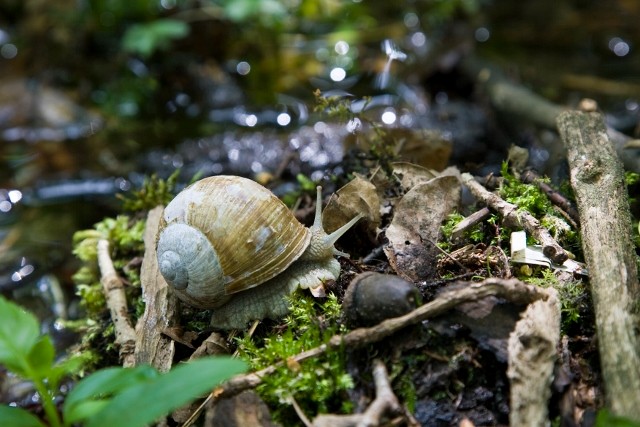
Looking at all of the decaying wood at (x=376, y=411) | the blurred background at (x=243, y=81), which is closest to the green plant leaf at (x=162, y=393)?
the decaying wood at (x=376, y=411)

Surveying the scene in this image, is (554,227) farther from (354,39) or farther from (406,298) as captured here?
(354,39)

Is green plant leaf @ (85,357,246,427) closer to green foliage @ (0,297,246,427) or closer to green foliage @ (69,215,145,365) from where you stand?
green foliage @ (0,297,246,427)

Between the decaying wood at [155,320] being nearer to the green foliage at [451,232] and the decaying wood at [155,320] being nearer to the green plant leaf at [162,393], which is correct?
the green plant leaf at [162,393]

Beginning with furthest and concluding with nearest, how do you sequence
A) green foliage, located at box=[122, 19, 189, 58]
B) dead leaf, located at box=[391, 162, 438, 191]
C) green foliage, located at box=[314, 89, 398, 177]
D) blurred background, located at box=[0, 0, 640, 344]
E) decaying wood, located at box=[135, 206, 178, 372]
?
green foliage, located at box=[122, 19, 189, 58] < blurred background, located at box=[0, 0, 640, 344] < green foliage, located at box=[314, 89, 398, 177] < dead leaf, located at box=[391, 162, 438, 191] < decaying wood, located at box=[135, 206, 178, 372]

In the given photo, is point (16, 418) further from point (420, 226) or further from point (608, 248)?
point (608, 248)

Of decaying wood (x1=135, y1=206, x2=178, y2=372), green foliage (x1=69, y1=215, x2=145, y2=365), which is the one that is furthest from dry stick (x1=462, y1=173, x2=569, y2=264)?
green foliage (x1=69, y1=215, x2=145, y2=365)

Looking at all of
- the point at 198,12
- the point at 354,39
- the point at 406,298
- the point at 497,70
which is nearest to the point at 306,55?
the point at 354,39
